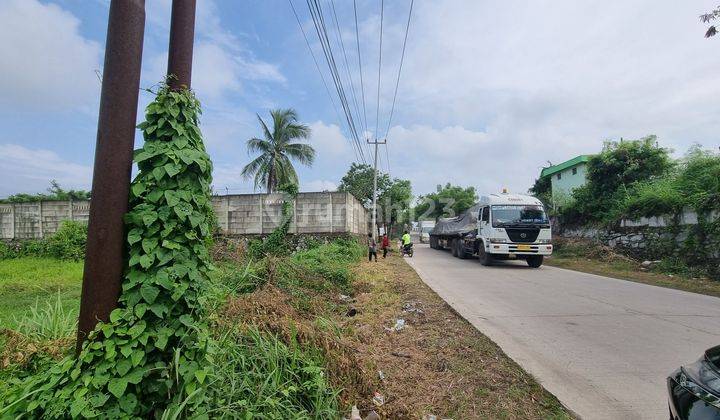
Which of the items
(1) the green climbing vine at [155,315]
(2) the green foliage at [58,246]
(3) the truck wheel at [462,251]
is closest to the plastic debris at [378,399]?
(1) the green climbing vine at [155,315]

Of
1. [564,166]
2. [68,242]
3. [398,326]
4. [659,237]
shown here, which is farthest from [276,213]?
[564,166]

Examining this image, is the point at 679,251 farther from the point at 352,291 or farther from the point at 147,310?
the point at 147,310

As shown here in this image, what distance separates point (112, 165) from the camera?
2.35 metres

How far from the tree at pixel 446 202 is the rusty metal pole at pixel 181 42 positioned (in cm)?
4367

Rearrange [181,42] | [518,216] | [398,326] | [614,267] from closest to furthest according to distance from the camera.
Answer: [181,42]
[398,326]
[614,267]
[518,216]

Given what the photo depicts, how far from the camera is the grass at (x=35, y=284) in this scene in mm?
6902

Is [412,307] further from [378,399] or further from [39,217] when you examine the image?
[39,217]

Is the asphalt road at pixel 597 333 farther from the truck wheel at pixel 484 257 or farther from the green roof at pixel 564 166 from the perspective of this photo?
the green roof at pixel 564 166

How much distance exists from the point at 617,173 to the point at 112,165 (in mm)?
21197

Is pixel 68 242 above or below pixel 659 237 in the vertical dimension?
below

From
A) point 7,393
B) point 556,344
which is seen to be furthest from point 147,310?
point 556,344

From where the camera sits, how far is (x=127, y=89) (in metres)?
2.40

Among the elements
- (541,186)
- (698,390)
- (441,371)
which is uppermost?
(541,186)

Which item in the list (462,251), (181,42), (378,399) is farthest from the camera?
(462,251)
